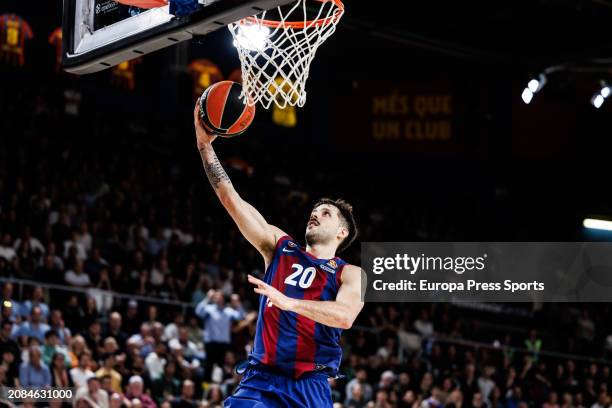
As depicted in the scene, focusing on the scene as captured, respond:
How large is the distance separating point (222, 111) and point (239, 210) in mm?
588

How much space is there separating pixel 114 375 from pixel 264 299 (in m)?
6.35

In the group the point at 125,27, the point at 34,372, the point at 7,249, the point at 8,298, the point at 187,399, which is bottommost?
the point at 187,399

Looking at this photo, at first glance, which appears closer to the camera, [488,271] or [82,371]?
[82,371]

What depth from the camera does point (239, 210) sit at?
5.55m

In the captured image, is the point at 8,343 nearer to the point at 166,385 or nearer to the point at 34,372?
the point at 34,372

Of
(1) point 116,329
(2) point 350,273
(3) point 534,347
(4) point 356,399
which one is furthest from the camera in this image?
(3) point 534,347

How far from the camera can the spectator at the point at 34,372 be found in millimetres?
10820

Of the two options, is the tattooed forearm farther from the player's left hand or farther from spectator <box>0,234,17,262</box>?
spectator <box>0,234,17,262</box>

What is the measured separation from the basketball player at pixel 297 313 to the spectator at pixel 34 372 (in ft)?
19.4

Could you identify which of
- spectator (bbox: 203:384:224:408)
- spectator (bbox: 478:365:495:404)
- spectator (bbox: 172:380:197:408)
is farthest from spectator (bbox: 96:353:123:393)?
spectator (bbox: 478:365:495:404)

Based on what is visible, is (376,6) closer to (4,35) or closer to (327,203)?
(4,35)

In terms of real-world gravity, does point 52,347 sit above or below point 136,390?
above

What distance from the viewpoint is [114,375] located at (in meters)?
11.5

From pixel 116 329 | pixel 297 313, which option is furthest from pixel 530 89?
pixel 297 313
